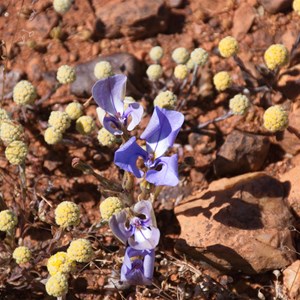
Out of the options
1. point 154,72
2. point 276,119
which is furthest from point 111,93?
point 276,119

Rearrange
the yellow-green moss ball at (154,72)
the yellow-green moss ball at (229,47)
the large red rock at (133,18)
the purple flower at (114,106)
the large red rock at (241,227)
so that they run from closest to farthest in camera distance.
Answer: the purple flower at (114,106), the large red rock at (241,227), the yellow-green moss ball at (229,47), the yellow-green moss ball at (154,72), the large red rock at (133,18)

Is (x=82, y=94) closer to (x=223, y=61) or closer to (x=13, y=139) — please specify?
(x=13, y=139)

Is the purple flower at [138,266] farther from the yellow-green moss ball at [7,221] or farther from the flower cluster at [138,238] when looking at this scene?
the yellow-green moss ball at [7,221]

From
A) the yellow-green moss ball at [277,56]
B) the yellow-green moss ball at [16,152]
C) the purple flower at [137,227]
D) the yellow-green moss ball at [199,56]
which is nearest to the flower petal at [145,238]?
the purple flower at [137,227]

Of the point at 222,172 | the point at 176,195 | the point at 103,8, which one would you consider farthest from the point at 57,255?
the point at 103,8

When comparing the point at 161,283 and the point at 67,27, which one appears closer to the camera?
the point at 161,283

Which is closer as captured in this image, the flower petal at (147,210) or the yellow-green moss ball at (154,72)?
the flower petal at (147,210)

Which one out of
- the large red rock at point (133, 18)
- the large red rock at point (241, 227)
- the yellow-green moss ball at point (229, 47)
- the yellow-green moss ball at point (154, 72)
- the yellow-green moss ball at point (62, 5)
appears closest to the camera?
the large red rock at point (241, 227)
